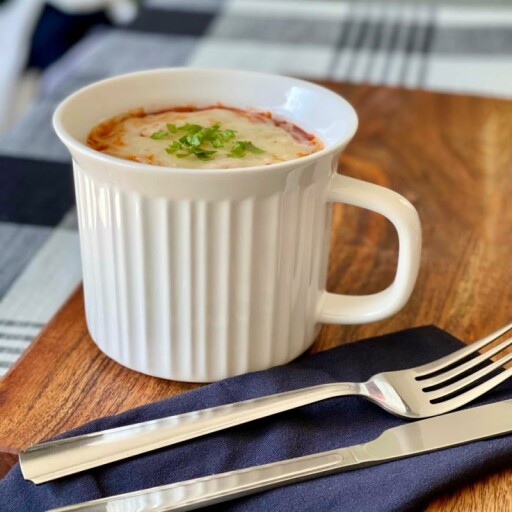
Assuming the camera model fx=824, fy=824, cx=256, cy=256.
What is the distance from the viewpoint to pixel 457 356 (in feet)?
2.07

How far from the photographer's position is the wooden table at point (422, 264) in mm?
602

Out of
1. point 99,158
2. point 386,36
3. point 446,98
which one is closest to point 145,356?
point 99,158

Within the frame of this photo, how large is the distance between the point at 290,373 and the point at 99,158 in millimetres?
215

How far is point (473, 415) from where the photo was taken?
0.58 metres

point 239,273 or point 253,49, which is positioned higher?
point 239,273

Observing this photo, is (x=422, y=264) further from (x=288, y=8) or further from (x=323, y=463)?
(x=288, y=8)

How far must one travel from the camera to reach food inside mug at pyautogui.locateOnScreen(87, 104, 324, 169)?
1.94 ft

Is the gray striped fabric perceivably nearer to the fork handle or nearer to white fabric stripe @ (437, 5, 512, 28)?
white fabric stripe @ (437, 5, 512, 28)

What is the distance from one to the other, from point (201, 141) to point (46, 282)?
298mm

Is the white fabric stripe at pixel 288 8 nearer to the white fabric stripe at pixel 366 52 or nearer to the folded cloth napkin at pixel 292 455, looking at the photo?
the white fabric stripe at pixel 366 52

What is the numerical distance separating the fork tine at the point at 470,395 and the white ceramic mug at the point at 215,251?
0.27ft

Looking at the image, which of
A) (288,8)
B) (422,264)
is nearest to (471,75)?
(288,8)

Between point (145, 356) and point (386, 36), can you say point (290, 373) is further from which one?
point (386, 36)

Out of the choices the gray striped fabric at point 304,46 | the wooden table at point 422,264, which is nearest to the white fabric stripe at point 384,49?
the gray striped fabric at point 304,46
